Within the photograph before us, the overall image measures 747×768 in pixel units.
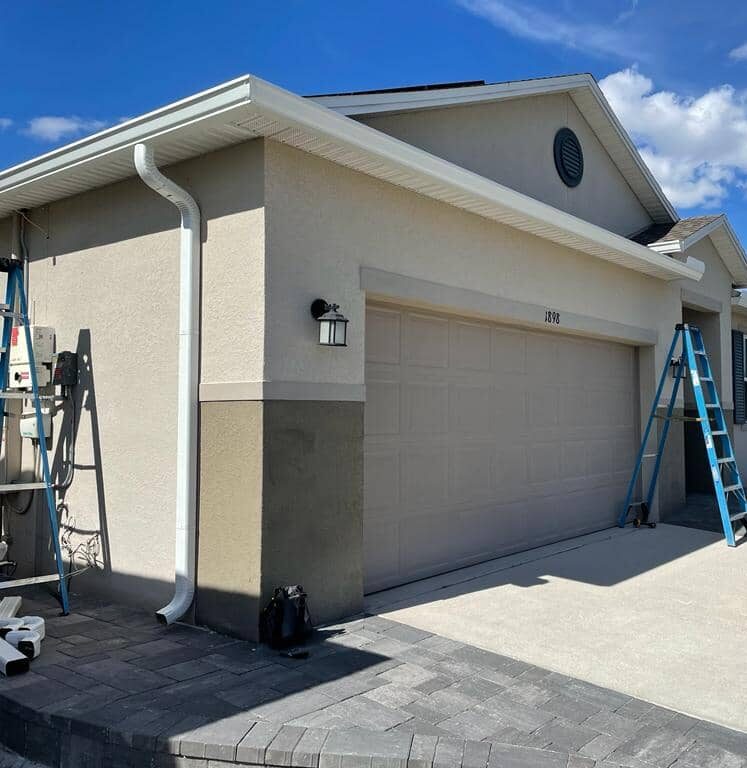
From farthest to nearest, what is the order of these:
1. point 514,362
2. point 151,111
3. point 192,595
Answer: point 514,362 → point 192,595 → point 151,111

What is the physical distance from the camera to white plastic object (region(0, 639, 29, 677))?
3811mm

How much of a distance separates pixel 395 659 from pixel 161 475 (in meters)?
2.05

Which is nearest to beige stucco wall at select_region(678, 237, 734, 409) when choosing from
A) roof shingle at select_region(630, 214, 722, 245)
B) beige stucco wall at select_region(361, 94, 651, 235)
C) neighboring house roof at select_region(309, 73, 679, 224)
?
roof shingle at select_region(630, 214, 722, 245)

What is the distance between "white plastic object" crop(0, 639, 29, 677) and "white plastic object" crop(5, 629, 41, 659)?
0.10m

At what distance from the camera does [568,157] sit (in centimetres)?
809

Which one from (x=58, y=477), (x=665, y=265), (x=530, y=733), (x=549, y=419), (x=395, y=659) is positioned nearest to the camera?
(x=530, y=733)

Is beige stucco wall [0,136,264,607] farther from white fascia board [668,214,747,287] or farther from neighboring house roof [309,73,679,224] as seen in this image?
white fascia board [668,214,747,287]

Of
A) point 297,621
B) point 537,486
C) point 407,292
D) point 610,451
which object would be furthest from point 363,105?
point 610,451

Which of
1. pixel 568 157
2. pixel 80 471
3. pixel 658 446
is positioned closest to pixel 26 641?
pixel 80 471

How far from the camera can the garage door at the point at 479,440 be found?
5.68 metres

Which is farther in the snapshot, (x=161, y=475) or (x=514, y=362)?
(x=514, y=362)

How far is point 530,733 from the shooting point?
323 cm

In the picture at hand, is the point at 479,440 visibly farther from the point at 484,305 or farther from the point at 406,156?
the point at 406,156

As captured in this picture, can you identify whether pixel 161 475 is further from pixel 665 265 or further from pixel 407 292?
pixel 665 265
